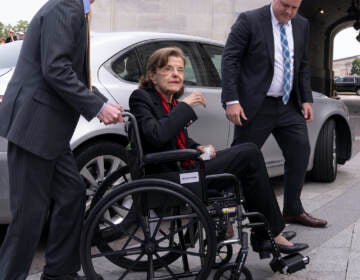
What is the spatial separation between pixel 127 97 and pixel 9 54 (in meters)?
0.92

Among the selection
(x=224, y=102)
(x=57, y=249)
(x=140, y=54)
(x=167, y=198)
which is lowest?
(x=57, y=249)

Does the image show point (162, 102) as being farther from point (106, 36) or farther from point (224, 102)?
point (106, 36)

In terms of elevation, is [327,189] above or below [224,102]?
below

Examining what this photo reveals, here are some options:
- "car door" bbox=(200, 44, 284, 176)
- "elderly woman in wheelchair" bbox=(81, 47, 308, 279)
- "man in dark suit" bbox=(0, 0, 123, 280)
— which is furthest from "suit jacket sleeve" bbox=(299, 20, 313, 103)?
"man in dark suit" bbox=(0, 0, 123, 280)

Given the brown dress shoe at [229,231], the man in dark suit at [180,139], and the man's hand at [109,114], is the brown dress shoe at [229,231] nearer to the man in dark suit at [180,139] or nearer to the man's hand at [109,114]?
the man in dark suit at [180,139]

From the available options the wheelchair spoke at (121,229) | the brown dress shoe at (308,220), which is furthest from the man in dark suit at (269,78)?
the wheelchair spoke at (121,229)

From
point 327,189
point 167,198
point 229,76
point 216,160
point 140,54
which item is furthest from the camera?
point 327,189

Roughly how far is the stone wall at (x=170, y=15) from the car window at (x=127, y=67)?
33.1 feet

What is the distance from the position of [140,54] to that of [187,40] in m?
0.60

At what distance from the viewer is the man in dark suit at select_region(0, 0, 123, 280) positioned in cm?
268

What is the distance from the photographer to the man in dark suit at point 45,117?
2.68 meters

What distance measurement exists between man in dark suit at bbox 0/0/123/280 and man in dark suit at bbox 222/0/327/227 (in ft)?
4.76

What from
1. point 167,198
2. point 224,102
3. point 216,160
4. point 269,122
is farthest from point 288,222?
point 167,198

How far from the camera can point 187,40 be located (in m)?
4.94
